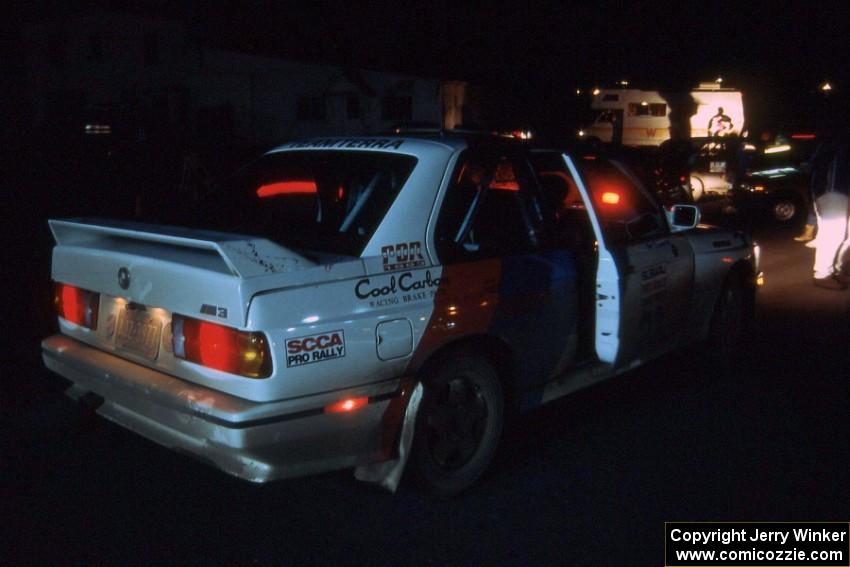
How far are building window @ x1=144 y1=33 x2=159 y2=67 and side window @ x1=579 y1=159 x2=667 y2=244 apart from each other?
1504 inches

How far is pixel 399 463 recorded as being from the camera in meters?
3.70

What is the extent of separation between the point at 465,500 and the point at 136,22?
40.9m

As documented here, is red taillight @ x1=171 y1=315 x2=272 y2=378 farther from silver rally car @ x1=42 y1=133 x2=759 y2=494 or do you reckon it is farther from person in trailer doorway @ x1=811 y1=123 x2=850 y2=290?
person in trailer doorway @ x1=811 y1=123 x2=850 y2=290

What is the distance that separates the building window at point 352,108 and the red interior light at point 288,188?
101 ft

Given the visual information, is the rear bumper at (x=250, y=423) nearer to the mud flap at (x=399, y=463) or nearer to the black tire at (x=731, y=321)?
the mud flap at (x=399, y=463)

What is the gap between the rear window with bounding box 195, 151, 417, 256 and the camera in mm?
3857

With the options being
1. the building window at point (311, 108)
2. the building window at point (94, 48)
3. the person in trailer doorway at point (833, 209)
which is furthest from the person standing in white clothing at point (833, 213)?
the building window at point (94, 48)

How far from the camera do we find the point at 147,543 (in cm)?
360

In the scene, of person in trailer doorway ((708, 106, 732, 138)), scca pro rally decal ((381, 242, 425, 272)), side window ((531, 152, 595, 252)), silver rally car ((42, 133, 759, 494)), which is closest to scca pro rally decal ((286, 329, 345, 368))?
silver rally car ((42, 133, 759, 494))

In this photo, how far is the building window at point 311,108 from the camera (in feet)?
116

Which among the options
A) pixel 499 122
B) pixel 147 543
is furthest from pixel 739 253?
pixel 499 122

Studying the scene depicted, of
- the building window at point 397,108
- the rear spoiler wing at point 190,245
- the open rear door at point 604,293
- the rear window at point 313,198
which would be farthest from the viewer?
the building window at point 397,108

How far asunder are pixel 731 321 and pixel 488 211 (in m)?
2.92

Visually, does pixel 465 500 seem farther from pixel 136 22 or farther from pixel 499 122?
pixel 136 22
